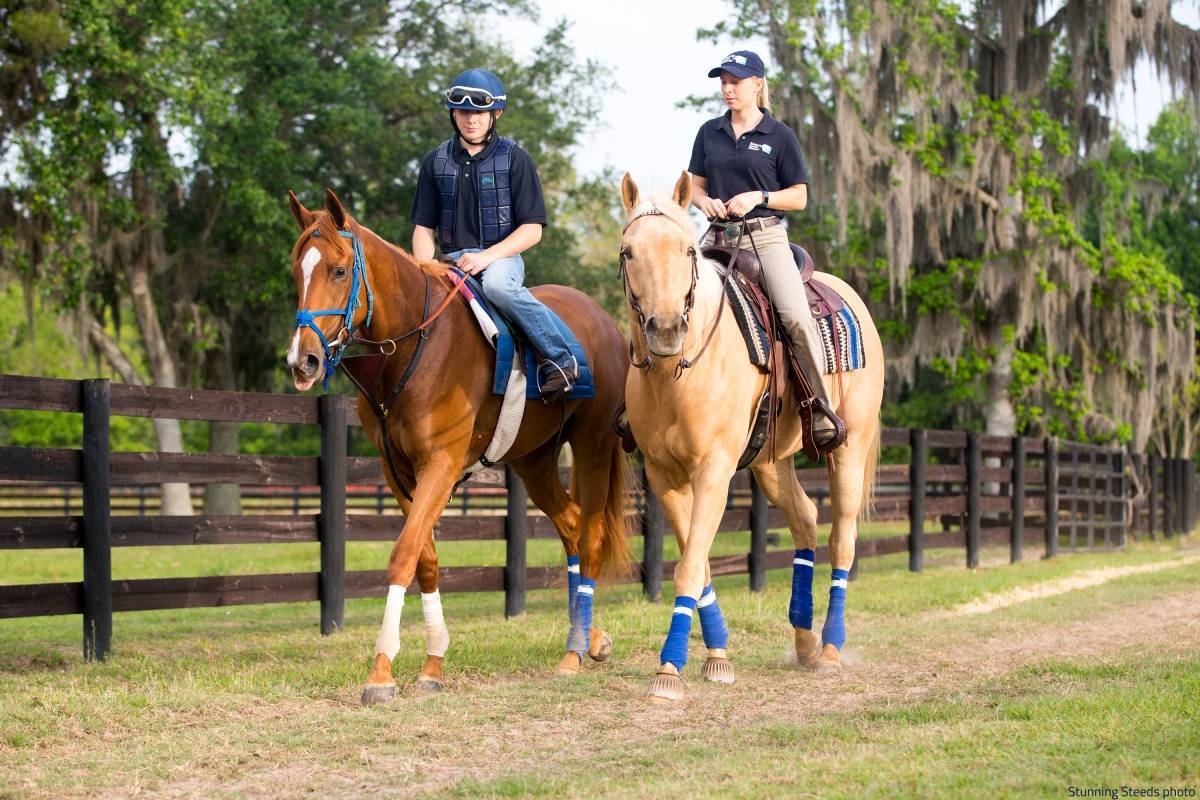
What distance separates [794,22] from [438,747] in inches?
693

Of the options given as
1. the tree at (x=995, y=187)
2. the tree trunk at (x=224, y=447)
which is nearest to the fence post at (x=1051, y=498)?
the tree at (x=995, y=187)

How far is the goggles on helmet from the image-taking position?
6.23 meters

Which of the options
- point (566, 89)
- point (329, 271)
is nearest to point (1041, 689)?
point (329, 271)

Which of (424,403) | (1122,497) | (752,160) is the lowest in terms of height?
(1122,497)

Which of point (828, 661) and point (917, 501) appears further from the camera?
point (917, 501)

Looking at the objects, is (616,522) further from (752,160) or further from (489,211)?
(752,160)

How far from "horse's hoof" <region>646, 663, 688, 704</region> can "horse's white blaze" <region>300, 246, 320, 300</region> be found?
2.32 m

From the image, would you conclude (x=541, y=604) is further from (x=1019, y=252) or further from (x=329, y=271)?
(x=1019, y=252)

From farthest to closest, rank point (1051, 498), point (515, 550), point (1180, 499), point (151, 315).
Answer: point (1180, 499) → point (151, 315) → point (1051, 498) → point (515, 550)

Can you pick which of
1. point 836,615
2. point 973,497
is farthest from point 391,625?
point 973,497

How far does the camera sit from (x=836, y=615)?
22.0ft

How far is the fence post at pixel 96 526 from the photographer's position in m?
6.77

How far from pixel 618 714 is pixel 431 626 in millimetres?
1192

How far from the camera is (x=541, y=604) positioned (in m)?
10.4
